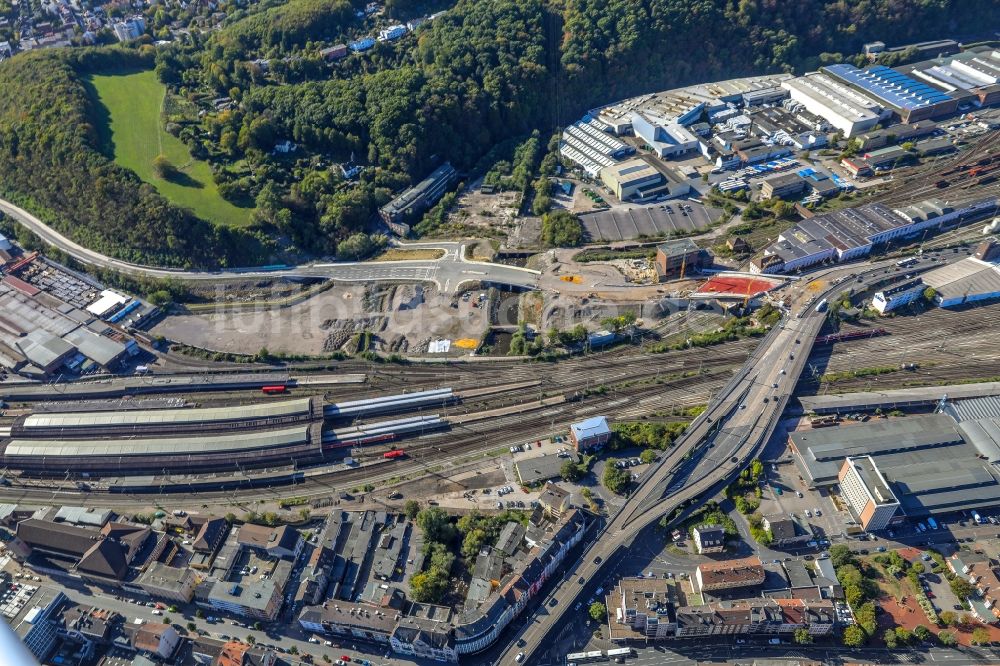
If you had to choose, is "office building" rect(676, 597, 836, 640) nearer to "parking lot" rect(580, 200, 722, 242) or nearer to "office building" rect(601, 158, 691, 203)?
"parking lot" rect(580, 200, 722, 242)

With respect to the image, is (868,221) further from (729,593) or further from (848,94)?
(729,593)

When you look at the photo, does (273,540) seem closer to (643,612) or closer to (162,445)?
(162,445)

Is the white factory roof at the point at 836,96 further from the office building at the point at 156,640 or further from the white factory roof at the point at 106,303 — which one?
the office building at the point at 156,640

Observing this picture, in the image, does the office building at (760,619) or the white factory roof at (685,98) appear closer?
the office building at (760,619)

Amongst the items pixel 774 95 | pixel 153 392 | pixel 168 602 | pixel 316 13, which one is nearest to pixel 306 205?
pixel 153 392

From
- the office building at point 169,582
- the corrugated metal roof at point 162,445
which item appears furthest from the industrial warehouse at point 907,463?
the office building at point 169,582

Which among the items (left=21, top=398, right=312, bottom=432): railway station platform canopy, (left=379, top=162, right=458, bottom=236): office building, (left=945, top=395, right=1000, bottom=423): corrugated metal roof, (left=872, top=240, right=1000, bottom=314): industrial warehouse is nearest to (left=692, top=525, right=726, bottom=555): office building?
(left=945, top=395, right=1000, bottom=423): corrugated metal roof
